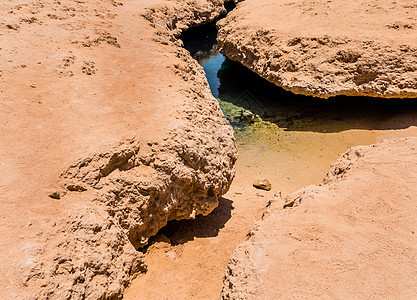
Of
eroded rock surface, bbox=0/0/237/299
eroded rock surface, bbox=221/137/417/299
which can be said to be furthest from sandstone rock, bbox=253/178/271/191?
eroded rock surface, bbox=221/137/417/299

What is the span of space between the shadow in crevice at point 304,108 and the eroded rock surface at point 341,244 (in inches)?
188

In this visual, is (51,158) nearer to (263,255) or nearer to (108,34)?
(263,255)

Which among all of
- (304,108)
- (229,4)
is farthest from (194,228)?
(229,4)

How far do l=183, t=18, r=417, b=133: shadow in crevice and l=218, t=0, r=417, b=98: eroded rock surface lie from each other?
1.07 meters

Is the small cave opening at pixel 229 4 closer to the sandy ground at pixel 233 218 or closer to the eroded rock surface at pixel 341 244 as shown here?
the sandy ground at pixel 233 218

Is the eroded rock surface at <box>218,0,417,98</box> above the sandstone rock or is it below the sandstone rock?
above

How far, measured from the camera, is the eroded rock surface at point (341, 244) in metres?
3.17

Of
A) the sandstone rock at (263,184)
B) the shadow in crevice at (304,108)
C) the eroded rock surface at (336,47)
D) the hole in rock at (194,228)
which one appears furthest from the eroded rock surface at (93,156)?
the shadow in crevice at (304,108)

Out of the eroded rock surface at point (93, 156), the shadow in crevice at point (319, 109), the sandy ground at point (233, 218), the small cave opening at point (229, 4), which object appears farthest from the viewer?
the small cave opening at point (229, 4)

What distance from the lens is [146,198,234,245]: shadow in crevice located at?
17.9 ft

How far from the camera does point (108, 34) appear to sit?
27.9 ft

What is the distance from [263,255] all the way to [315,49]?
7.54m

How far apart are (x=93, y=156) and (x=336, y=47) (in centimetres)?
794

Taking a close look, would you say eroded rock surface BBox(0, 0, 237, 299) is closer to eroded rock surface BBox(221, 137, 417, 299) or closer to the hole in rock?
the hole in rock
